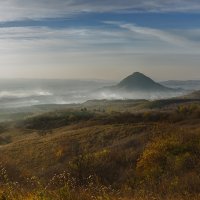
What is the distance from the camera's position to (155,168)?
26.4 metres

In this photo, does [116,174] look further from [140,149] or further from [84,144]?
[84,144]

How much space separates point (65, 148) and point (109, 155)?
1258 cm

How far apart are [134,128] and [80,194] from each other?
39206mm

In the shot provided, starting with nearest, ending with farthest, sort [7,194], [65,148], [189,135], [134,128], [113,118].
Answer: [7,194]
[189,135]
[65,148]
[134,128]
[113,118]

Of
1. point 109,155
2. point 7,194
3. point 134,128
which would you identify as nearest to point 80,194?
point 7,194

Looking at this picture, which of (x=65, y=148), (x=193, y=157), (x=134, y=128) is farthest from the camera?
(x=134, y=128)

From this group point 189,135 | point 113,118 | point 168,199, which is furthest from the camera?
point 113,118

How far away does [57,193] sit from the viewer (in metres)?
10.5

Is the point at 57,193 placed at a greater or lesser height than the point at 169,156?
greater

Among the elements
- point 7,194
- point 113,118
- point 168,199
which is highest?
point 7,194

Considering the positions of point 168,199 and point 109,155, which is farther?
point 109,155

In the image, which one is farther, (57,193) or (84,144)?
(84,144)

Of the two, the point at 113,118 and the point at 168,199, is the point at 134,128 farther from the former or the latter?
the point at 113,118

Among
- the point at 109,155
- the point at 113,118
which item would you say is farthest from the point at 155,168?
the point at 113,118
